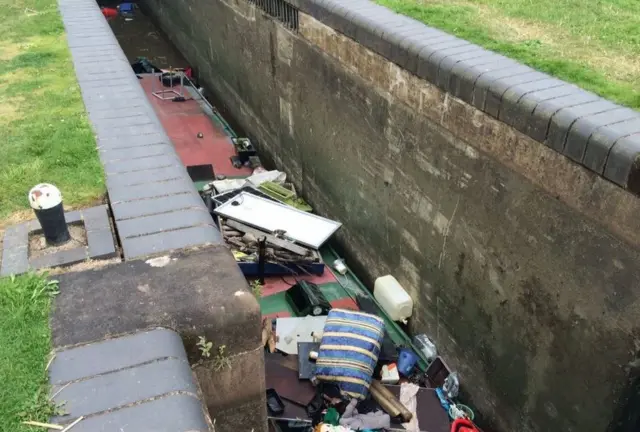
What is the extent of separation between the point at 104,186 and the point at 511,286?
12.8 feet

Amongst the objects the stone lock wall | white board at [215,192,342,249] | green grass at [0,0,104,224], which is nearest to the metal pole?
white board at [215,192,342,249]

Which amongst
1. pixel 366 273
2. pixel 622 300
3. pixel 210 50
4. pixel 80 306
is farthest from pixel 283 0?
pixel 80 306

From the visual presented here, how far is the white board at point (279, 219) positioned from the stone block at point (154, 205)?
202 inches

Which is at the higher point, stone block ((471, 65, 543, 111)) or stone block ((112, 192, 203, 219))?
stone block ((471, 65, 543, 111))

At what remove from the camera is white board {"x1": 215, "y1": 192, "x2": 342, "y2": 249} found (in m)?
8.71

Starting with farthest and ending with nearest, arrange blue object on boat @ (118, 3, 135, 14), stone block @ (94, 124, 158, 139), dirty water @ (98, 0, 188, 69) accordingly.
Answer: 1. blue object on boat @ (118, 3, 135, 14)
2. dirty water @ (98, 0, 188, 69)
3. stone block @ (94, 124, 158, 139)

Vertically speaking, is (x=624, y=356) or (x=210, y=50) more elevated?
(x=624, y=356)

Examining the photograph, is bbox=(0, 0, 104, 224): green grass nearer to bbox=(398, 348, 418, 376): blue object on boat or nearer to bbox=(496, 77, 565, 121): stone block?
bbox=(496, 77, 565, 121): stone block

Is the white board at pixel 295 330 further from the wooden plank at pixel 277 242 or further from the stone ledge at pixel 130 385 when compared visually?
the stone ledge at pixel 130 385

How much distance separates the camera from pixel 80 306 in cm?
260

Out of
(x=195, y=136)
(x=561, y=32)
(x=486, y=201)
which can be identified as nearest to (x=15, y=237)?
(x=486, y=201)

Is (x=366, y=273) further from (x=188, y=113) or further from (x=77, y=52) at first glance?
(x=188, y=113)

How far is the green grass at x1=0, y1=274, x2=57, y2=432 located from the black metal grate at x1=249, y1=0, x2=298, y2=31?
24.3ft

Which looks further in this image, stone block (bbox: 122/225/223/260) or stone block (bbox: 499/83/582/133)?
stone block (bbox: 499/83/582/133)
